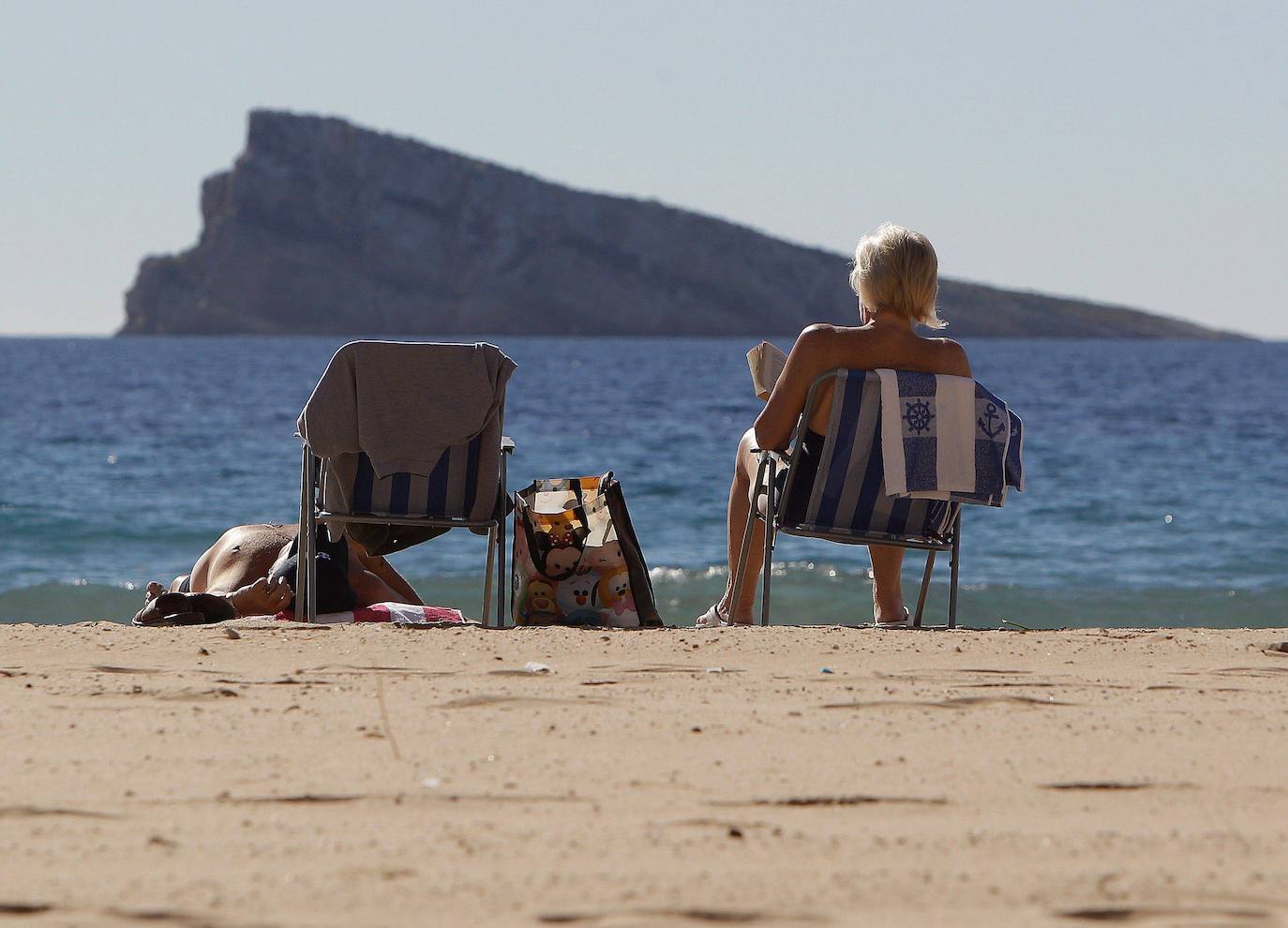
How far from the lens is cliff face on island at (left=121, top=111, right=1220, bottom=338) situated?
360ft

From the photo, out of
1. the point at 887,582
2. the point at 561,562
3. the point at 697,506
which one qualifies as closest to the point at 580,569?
the point at 561,562

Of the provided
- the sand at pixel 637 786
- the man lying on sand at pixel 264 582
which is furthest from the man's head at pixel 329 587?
the sand at pixel 637 786

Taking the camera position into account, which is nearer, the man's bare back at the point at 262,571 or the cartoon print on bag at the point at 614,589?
the cartoon print on bag at the point at 614,589

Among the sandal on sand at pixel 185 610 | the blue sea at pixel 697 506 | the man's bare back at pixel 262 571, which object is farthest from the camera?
the blue sea at pixel 697 506

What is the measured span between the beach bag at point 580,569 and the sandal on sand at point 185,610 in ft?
2.77

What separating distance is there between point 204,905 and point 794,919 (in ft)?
2.31

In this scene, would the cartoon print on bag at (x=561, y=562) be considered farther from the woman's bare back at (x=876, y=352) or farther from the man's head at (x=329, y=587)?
the woman's bare back at (x=876, y=352)

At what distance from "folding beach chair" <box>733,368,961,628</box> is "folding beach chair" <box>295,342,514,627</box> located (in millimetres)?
763

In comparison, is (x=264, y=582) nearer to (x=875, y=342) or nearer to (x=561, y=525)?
(x=561, y=525)

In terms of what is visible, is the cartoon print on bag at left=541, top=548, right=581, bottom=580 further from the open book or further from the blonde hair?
the blonde hair

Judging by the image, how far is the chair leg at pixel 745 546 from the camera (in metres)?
4.50

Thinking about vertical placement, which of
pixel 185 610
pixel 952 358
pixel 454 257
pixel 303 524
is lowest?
pixel 185 610

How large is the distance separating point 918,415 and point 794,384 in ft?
1.13

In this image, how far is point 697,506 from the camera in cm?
1238
